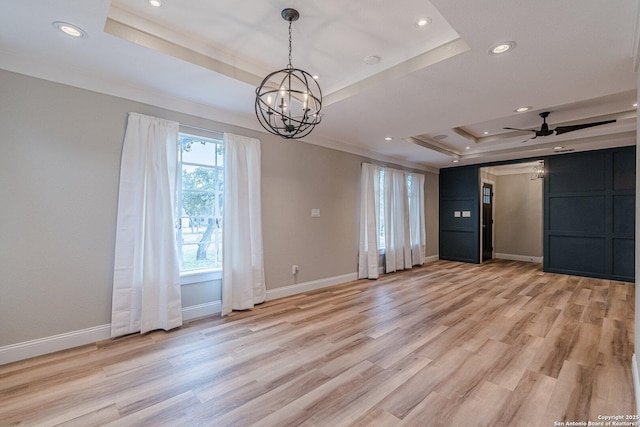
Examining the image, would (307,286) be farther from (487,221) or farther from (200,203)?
(487,221)

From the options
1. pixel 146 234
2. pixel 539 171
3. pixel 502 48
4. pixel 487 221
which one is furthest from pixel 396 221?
pixel 146 234

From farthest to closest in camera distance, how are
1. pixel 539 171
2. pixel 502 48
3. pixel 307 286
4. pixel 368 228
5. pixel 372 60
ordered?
pixel 539 171 < pixel 368 228 < pixel 307 286 < pixel 372 60 < pixel 502 48

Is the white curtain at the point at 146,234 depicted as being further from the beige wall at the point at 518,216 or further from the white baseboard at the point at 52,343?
the beige wall at the point at 518,216

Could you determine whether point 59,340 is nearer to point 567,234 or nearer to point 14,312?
point 14,312

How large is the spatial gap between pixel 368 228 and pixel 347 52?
3.62m

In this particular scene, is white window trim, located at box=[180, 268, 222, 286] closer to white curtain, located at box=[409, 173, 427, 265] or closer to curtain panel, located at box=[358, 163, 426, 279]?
curtain panel, located at box=[358, 163, 426, 279]

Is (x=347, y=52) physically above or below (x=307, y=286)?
above

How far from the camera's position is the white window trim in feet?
11.4

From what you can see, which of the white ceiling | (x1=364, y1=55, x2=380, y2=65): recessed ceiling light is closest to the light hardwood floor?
the white ceiling

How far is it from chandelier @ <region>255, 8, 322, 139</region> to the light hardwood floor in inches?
76.1

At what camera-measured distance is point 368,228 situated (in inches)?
226

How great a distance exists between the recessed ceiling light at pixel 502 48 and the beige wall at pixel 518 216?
7.10 metres

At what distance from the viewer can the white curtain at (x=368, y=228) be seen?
5.67 meters

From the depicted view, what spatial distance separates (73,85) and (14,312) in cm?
215
